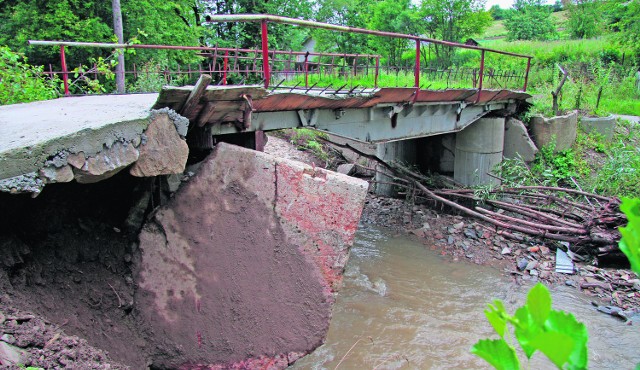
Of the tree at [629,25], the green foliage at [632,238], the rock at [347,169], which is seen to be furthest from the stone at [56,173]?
the tree at [629,25]

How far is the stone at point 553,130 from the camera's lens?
10719mm

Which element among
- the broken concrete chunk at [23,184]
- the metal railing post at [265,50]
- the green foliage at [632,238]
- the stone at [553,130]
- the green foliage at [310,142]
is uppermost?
the metal railing post at [265,50]

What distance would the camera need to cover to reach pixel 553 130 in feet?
35.2

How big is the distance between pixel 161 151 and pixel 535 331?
3.00 meters

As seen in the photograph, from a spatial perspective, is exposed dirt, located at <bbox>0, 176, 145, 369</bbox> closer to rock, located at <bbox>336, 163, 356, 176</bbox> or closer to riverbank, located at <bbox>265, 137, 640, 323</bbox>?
riverbank, located at <bbox>265, 137, 640, 323</bbox>

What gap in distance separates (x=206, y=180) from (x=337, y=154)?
929cm

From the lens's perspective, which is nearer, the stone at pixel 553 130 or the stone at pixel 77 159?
the stone at pixel 77 159

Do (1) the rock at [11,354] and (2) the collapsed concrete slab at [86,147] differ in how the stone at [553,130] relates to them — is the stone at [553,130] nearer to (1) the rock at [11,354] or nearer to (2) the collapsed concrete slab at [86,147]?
(2) the collapsed concrete slab at [86,147]

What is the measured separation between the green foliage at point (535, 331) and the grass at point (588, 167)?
9.68 metres

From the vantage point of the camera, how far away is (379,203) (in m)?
10.7

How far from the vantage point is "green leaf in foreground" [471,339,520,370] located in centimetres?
63

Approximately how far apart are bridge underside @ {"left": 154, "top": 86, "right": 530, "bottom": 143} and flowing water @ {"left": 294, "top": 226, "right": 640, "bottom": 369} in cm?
217

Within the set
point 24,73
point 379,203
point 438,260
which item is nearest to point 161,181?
point 24,73

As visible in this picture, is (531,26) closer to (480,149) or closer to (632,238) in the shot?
A: (480,149)
